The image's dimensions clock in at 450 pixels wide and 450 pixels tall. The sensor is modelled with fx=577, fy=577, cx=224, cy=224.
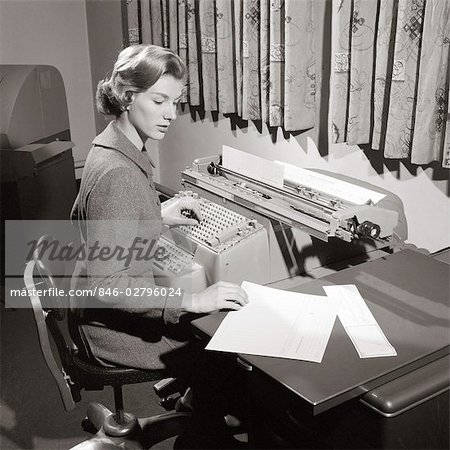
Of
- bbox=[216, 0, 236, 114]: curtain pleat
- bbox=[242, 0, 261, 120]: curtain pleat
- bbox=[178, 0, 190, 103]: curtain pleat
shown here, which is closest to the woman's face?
bbox=[242, 0, 261, 120]: curtain pleat

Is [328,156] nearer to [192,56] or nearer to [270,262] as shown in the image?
[270,262]

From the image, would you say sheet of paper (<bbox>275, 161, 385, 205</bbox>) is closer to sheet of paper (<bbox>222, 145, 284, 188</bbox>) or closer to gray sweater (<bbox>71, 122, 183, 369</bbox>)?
sheet of paper (<bbox>222, 145, 284, 188</bbox>)

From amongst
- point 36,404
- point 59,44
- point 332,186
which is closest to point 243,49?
point 332,186

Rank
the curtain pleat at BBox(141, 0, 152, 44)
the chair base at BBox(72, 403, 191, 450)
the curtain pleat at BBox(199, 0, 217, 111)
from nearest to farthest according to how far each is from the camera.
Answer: the chair base at BBox(72, 403, 191, 450)
the curtain pleat at BBox(199, 0, 217, 111)
the curtain pleat at BBox(141, 0, 152, 44)

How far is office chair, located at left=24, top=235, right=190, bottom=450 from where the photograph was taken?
4.83 feet

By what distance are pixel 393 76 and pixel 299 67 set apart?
458mm

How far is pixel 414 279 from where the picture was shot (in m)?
1.49

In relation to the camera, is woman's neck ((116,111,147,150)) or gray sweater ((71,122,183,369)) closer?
gray sweater ((71,122,183,369))

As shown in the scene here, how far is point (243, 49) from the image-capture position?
Answer: 2.48 metres

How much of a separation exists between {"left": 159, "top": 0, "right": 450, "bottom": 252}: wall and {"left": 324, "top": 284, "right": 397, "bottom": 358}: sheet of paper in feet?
1.90

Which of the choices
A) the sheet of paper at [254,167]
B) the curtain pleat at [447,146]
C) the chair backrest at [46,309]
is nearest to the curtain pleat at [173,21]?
the sheet of paper at [254,167]

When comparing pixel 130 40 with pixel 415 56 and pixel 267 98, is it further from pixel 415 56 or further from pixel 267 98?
pixel 415 56

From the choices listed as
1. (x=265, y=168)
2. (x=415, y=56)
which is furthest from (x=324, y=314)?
(x=415, y=56)

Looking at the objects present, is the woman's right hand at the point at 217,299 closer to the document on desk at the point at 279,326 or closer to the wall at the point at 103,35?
the document on desk at the point at 279,326
